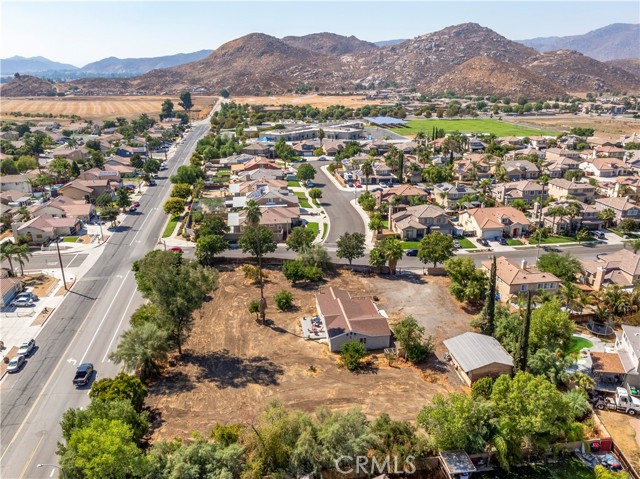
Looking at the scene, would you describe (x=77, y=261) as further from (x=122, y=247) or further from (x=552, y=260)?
(x=552, y=260)

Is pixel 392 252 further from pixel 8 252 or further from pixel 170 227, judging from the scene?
pixel 8 252

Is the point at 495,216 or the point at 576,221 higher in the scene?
the point at 495,216

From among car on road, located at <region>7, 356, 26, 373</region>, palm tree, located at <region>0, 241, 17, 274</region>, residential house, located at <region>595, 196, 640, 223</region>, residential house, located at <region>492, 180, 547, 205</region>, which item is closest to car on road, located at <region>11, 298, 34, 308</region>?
palm tree, located at <region>0, 241, 17, 274</region>

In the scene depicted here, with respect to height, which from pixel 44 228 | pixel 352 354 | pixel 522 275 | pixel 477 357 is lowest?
pixel 352 354

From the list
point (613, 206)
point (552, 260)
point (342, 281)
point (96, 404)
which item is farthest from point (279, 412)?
point (613, 206)

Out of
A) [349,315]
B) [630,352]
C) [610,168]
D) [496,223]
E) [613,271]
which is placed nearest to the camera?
[630,352]

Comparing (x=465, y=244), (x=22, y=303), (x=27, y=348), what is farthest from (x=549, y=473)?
(x=22, y=303)

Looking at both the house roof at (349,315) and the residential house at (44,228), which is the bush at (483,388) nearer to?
the house roof at (349,315)
